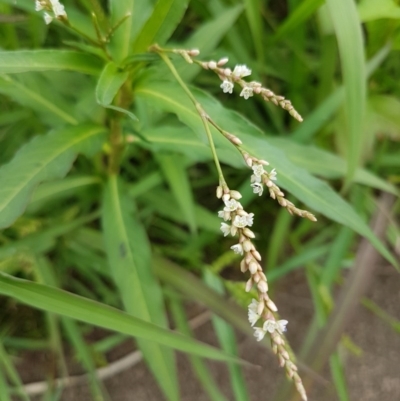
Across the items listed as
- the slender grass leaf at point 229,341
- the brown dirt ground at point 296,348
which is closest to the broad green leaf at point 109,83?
the slender grass leaf at point 229,341

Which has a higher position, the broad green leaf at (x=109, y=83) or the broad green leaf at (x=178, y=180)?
the broad green leaf at (x=109, y=83)

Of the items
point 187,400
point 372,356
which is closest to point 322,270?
point 372,356

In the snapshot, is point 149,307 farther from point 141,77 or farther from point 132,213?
point 141,77

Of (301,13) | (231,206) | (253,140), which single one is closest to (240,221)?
(231,206)

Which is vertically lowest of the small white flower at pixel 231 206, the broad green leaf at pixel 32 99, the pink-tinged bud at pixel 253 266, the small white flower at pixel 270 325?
the small white flower at pixel 270 325

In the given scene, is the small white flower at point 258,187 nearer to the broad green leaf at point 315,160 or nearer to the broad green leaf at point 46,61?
the broad green leaf at point 46,61

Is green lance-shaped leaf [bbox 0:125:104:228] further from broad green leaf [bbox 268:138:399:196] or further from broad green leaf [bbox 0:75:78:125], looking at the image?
broad green leaf [bbox 268:138:399:196]

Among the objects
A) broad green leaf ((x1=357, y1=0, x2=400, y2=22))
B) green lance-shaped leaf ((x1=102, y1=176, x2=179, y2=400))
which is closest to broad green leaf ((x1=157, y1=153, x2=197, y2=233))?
green lance-shaped leaf ((x1=102, y1=176, x2=179, y2=400))
